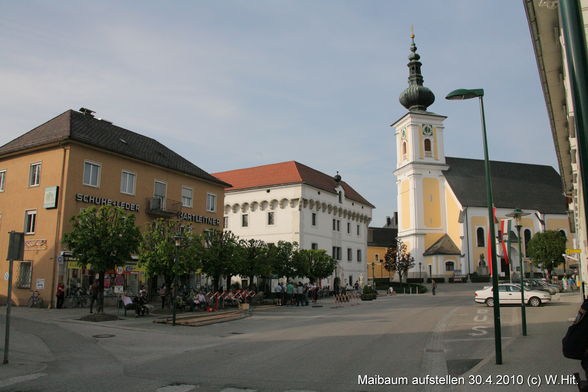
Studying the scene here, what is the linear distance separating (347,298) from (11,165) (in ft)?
84.3

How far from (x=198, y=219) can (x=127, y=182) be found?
23.1 feet

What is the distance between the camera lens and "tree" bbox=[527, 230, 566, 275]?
52.8 metres

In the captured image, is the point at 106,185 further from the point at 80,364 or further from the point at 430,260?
the point at 430,260

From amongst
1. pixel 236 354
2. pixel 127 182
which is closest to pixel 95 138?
pixel 127 182

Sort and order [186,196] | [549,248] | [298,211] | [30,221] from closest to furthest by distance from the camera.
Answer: [30,221] < [186,196] < [298,211] < [549,248]

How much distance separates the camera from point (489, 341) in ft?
47.7

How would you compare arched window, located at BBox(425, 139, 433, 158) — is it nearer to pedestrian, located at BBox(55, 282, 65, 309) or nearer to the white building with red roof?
the white building with red roof

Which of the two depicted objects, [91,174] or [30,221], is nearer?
[30,221]

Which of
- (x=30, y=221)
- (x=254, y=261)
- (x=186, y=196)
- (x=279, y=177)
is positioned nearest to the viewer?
(x=30, y=221)

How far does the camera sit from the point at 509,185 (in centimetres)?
8662

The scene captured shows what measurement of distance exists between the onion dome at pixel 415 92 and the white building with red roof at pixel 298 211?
28490mm

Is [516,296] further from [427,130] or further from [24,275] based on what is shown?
[427,130]

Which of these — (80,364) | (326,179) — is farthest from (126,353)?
(326,179)

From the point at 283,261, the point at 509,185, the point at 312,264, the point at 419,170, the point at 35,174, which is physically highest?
the point at 419,170
